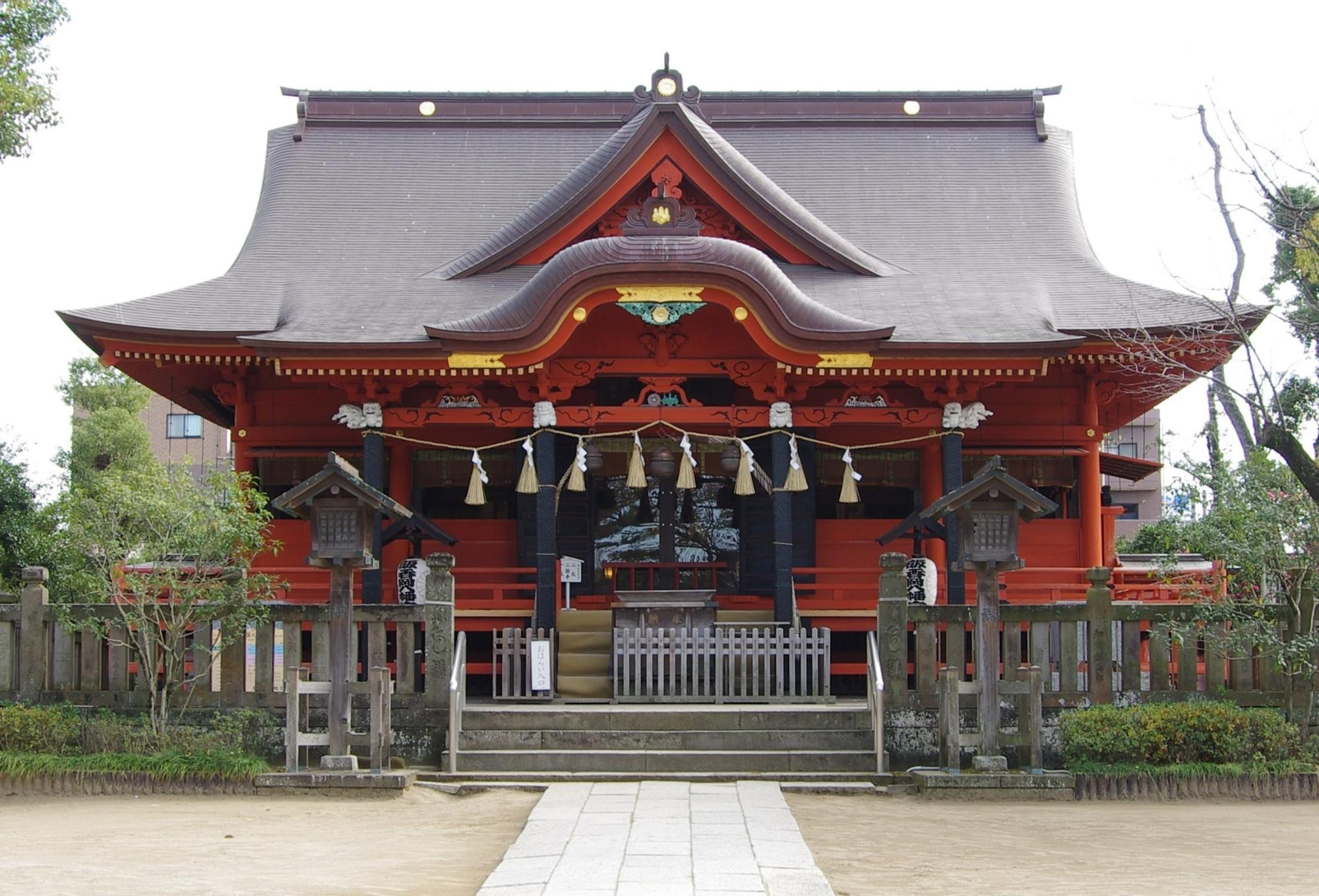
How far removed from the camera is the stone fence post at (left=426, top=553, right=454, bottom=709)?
1351cm

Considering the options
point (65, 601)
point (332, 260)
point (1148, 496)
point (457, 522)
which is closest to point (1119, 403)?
point (457, 522)

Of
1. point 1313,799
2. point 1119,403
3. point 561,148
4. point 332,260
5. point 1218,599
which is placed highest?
point 561,148

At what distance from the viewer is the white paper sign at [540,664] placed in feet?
48.8

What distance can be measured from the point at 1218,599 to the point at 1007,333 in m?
4.44

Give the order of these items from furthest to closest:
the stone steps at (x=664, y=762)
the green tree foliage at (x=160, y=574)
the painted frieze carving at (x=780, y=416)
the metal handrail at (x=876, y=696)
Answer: the painted frieze carving at (x=780, y=416)
the green tree foliage at (x=160, y=574)
the stone steps at (x=664, y=762)
the metal handrail at (x=876, y=696)

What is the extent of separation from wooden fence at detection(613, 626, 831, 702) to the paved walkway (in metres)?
2.35

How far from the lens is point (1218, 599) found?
1380 cm

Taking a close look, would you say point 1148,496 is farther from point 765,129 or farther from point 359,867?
point 359,867

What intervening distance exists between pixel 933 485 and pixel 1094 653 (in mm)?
5243

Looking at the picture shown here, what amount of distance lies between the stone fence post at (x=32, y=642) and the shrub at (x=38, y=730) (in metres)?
0.42

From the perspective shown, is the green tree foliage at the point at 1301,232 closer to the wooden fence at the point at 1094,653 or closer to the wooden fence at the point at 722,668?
the wooden fence at the point at 1094,653

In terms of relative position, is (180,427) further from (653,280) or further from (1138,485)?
(653,280)

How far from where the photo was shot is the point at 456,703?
13320 millimetres

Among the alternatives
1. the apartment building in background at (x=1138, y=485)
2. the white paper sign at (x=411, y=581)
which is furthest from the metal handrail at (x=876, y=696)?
the apartment building in background at (x=1138, y=485)
